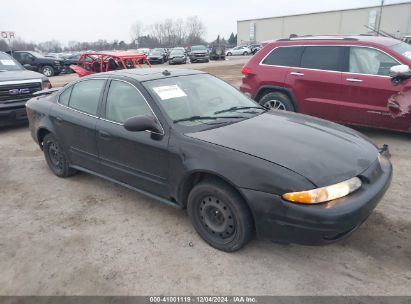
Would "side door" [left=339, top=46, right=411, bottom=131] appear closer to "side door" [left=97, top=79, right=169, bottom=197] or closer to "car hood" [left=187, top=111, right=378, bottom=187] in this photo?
"car hood" [left=187, top=111, right=378, bottom=187]

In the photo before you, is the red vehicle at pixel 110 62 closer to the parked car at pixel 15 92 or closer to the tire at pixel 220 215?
the parked car at pixel 15 92

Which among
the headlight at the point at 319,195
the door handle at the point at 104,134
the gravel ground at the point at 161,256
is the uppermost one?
the door handle at the point at 104,134

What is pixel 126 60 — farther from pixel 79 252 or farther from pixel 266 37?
pixel 266 37

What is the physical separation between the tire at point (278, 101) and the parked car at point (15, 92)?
5145 millimetres

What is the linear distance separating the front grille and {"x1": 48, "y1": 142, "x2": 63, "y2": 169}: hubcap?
3.23m

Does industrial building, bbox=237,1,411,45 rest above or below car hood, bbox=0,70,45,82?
above

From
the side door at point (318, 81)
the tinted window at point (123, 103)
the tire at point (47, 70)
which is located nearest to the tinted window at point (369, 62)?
the side door at point (318, 81)

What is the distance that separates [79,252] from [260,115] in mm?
2265

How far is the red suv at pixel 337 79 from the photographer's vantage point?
209 inches

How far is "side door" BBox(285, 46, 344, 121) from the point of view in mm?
5727

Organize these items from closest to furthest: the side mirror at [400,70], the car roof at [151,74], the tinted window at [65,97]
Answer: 1. the car roof at [151,74]
2. the tinted window at [65,97]
3. the side mirror at [400,70]

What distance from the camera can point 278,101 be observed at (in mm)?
6285

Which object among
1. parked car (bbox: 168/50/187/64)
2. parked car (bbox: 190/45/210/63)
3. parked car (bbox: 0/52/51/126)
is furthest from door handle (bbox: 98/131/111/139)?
parked car (bbox: 190/45/210/63)

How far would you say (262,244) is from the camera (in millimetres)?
3039
